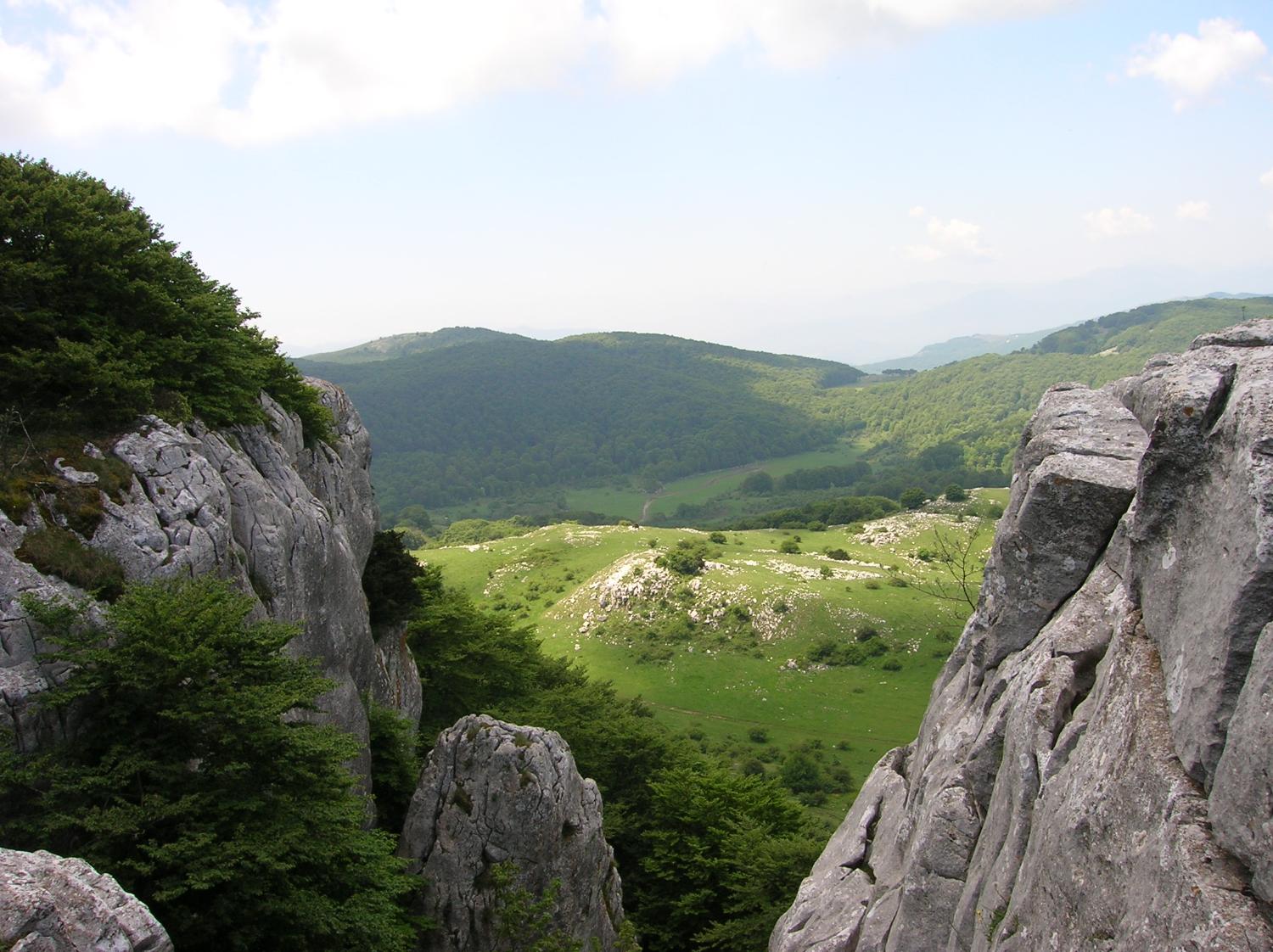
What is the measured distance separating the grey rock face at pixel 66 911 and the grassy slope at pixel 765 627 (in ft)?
160

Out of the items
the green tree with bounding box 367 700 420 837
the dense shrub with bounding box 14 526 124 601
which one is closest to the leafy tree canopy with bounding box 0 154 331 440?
the dense shrub with bounding box 14 526 124 601

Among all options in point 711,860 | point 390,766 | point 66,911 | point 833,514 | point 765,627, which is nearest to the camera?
point 66,911

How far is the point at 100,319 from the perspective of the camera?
2369 centimetres

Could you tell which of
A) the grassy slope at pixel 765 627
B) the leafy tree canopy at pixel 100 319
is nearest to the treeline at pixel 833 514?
the grassy slope at pixel 765 627

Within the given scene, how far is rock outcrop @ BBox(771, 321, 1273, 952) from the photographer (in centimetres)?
827

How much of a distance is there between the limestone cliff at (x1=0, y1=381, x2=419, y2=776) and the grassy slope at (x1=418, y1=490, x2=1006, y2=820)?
125ft

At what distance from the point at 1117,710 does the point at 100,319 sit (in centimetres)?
2604

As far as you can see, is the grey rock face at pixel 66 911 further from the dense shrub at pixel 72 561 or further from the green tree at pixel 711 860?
the green tree at pixel 711 860

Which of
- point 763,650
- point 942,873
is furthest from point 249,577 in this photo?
point 763,650

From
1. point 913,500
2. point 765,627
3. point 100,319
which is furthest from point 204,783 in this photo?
point 913,500

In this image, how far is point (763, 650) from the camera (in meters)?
92.8

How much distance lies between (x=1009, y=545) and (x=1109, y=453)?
102 inches

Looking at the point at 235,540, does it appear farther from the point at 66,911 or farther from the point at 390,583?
the point at 390,583

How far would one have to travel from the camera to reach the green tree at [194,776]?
15.7 meters
